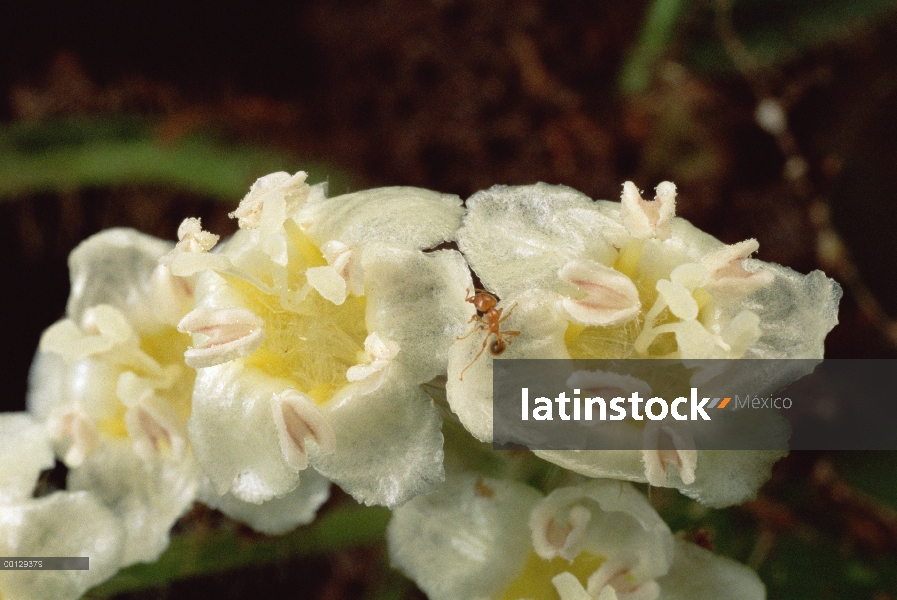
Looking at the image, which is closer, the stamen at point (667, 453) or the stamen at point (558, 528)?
the stamen at point (667, 453)

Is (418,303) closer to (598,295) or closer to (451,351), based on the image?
(451,351)

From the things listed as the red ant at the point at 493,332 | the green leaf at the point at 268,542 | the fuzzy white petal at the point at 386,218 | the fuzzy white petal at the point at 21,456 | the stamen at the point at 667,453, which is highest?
the fuzzy white petal at the point at 386,218

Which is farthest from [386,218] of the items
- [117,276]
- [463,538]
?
[117,276]

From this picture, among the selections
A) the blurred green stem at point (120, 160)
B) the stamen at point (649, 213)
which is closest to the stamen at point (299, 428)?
the stamen at point (649, 213)

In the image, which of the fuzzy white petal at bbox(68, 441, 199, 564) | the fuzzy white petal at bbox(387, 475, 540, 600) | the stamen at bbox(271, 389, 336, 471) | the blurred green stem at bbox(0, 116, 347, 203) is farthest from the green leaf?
the blurred green stem at bbox(0, 116, 347, 203)

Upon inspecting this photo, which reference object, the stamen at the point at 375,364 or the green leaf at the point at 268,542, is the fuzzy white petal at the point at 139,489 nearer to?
the green leaf at the point at 268,542

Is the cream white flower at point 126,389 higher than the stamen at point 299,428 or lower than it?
lower

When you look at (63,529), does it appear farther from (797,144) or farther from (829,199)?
(797,144)
